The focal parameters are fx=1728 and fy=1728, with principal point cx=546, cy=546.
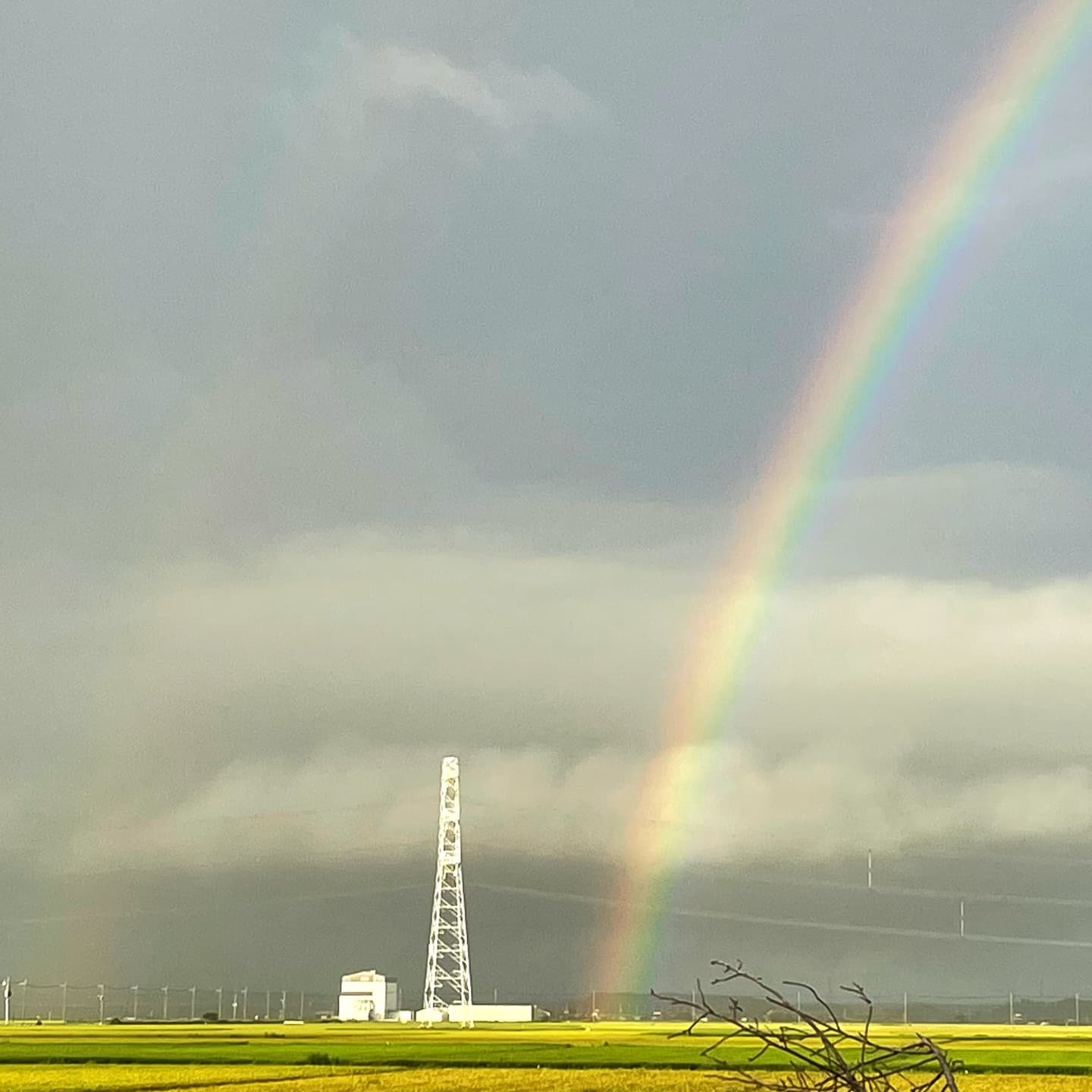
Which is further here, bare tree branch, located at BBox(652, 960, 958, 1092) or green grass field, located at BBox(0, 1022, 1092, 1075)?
green grass field, located at BBox(0, 1022, 1092, 1075)

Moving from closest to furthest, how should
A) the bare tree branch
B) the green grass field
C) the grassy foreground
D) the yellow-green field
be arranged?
1. the bare tree branch
2. the grassy foreground
3. the yellow-green field
4. the green grass field

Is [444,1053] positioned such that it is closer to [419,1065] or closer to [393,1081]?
[419,1065]

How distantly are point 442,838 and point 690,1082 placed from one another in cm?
11169

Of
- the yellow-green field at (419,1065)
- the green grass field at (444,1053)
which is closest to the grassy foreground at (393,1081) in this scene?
the yellow-green field at (419,1065)

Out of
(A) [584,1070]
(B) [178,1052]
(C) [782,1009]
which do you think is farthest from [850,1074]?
(B) [178,1052]

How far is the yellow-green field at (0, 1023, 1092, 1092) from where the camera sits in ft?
268

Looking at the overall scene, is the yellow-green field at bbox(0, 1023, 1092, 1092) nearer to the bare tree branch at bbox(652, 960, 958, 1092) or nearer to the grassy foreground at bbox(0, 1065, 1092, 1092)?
the grassy foreground at bbox(0, 1065, 1092, 1092)

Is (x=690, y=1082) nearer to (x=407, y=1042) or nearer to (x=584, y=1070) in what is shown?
(x=584, y=1070)

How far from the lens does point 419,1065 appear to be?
108375mm

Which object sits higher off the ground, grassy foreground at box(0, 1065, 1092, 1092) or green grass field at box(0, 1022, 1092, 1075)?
green grass field at box(0, 1022, 1092, 1075)

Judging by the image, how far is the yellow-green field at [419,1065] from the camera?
81750mm

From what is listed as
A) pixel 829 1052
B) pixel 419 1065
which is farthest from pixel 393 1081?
pixel 829 1052

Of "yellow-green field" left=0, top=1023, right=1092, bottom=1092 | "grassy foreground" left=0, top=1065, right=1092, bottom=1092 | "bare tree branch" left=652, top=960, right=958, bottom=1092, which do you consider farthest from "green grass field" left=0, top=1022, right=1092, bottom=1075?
"bare tree branch" left=652, top=960, right=958, bottom=1092

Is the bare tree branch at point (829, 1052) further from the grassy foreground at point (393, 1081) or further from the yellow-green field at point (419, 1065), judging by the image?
the grassy foreground at point (393, 1081)
